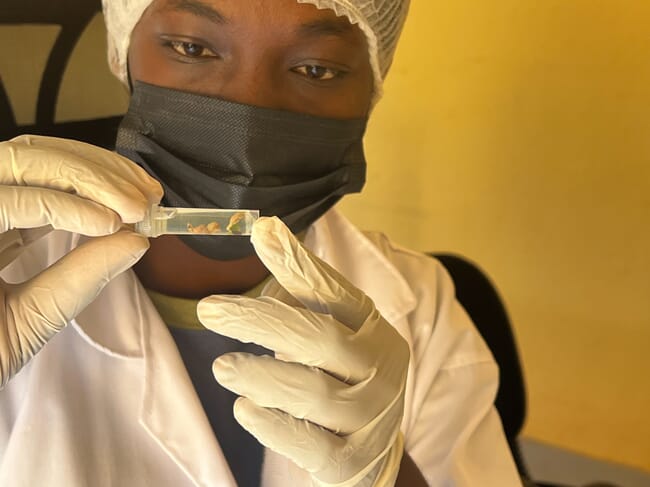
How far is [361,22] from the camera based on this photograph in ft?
3.28

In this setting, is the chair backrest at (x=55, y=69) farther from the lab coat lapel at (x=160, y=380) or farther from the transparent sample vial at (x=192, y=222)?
the transparent sample vial at (x=192, y=222)

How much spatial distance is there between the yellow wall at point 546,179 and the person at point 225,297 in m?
0.72

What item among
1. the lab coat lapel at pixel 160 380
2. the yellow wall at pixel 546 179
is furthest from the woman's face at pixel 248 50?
the yellow wall at pixel 546 179

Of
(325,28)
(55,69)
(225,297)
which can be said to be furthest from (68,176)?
(55,69)

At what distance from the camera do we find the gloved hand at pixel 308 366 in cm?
74

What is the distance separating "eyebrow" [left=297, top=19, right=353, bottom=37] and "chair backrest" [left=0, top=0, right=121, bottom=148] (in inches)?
18.3

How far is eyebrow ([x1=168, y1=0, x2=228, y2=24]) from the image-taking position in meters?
0.92

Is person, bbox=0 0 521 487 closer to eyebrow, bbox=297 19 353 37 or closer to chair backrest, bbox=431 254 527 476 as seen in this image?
eyebrow, bbox=297 19 353 37

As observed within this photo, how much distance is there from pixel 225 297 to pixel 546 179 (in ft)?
4.35

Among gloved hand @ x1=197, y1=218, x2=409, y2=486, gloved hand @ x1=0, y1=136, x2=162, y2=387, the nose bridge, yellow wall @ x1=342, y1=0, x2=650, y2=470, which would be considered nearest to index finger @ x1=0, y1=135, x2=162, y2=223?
gloved hand @ x1=0, y1=136, x2=162, y2=387

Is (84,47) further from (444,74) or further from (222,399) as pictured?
(444,74)

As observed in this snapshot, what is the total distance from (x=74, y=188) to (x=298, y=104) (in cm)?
37

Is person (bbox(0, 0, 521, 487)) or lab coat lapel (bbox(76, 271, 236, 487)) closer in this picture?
person (bbox(0, 0, 521, 487))

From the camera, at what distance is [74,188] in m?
0.75
